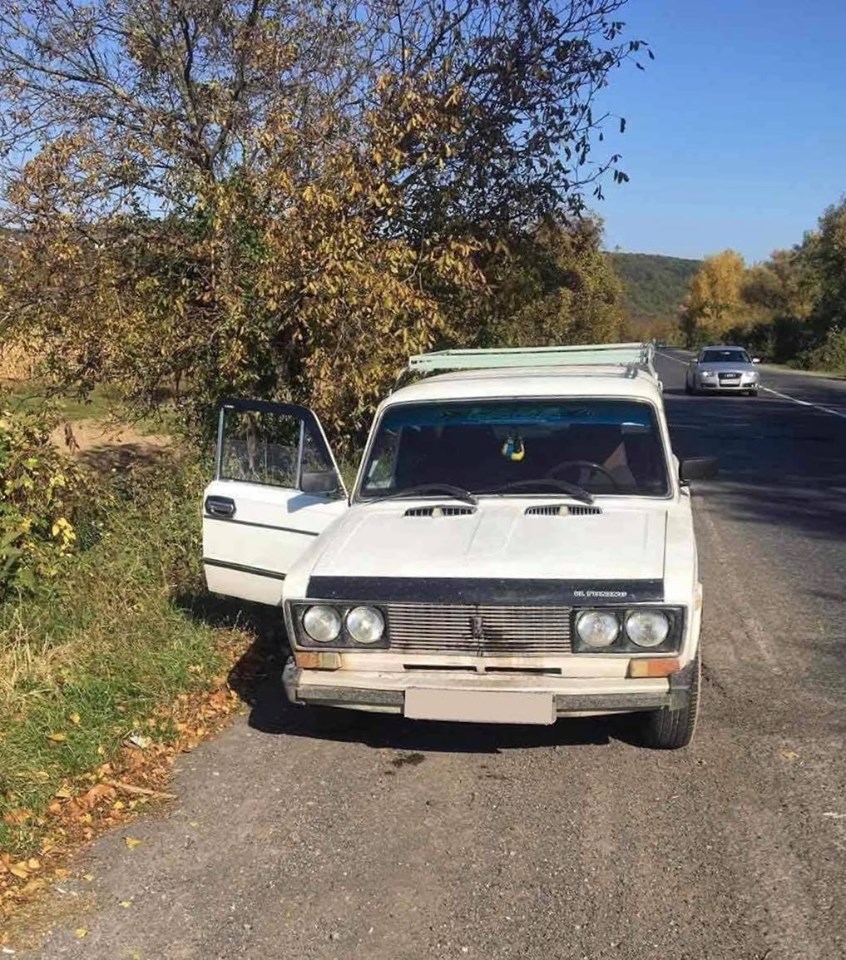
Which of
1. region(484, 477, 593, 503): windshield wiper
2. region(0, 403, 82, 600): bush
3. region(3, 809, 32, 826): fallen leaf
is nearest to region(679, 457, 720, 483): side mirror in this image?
region(484, 477, 593, 503): windshield wiper

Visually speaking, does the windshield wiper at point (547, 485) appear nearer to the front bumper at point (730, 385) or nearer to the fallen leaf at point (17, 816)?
the fallen leaf at point (17, 816)

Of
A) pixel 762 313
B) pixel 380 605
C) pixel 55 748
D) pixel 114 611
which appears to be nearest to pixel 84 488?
pixel 114 611

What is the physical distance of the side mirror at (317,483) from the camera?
5.44 meters

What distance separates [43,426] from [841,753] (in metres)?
5.09

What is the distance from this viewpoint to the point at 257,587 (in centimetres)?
560

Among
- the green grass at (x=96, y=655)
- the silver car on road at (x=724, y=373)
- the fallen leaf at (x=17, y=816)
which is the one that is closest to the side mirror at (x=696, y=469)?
the green grass at (x=96, y=655)

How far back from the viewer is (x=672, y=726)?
4.52 meters

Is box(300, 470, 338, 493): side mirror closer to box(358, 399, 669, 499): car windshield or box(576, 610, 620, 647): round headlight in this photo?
box(358, 399, 669, 499): car windshield

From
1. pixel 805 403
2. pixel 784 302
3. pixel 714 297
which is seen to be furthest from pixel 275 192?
pixel 714 297

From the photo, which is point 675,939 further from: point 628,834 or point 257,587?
point 257,587

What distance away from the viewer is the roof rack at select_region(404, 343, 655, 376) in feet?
21.4

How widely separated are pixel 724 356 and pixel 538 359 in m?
26.5

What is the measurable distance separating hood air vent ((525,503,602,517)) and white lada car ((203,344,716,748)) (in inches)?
0.4

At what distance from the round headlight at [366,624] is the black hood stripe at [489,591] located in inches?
2.9
